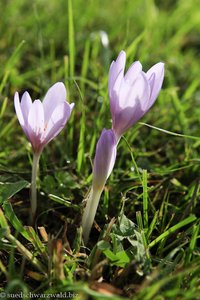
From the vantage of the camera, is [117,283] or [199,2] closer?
[117,283]

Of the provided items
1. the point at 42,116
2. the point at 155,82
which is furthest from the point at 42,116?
the point at 155,82

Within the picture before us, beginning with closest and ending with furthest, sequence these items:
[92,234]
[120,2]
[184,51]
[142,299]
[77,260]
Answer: [142,299] → [77,260] → [92,234] → [184,51] → [120,2]

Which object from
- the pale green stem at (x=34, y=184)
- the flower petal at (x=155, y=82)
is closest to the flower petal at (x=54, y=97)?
the pale green stem at (x=34, y=184)

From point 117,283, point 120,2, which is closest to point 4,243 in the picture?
point 117,283

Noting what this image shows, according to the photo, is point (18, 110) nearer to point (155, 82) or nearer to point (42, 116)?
point (42, 116)

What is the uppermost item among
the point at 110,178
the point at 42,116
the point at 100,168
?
the point at 42,116

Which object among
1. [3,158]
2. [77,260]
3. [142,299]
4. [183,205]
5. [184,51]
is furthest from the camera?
[184,51]

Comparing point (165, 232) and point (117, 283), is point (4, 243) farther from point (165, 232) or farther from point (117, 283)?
point (165, 232)
